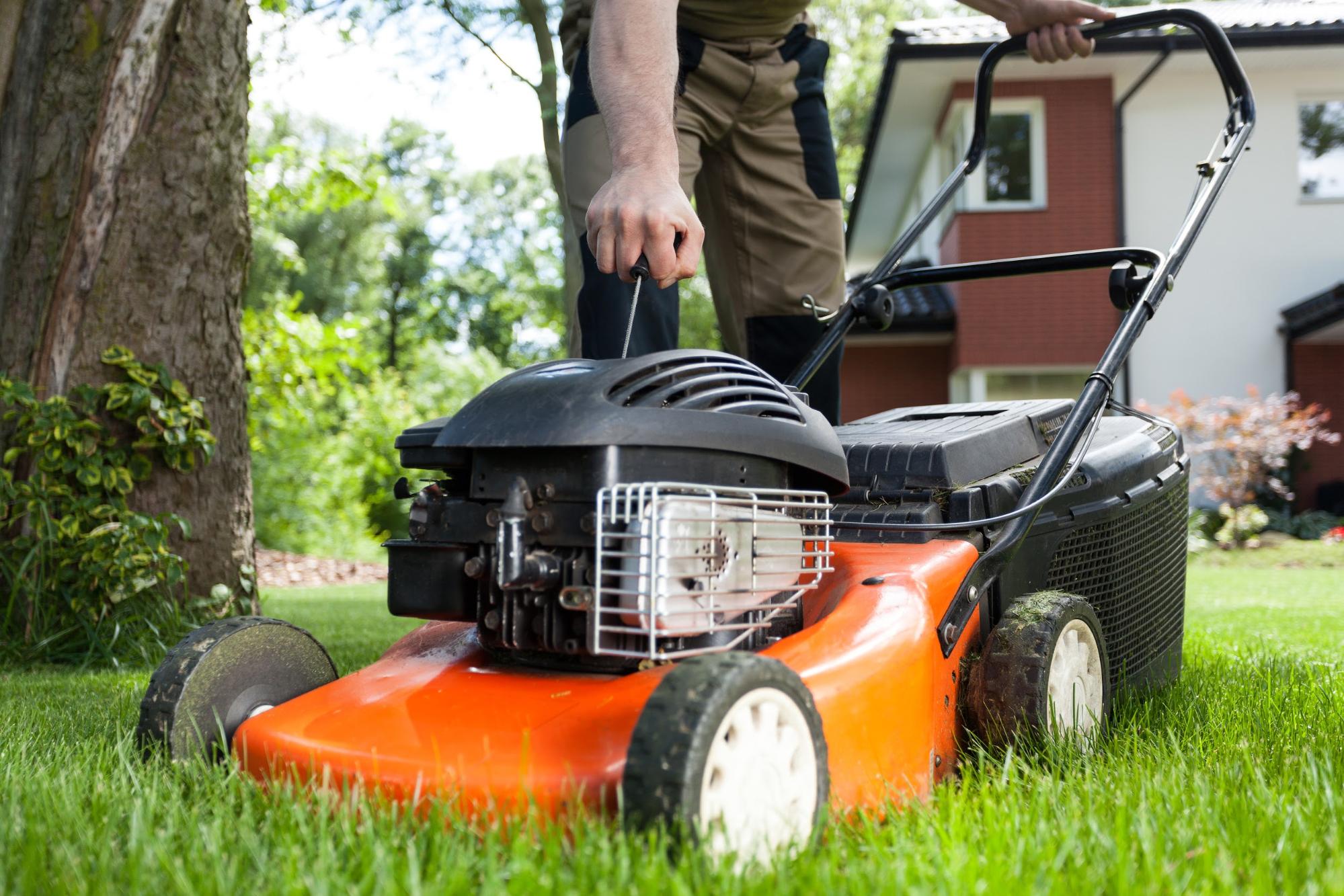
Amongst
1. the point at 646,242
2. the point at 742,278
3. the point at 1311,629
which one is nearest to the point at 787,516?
the point at 646,242

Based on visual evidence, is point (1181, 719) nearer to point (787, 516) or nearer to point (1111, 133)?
point (787, 516)

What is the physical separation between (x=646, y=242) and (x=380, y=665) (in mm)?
722

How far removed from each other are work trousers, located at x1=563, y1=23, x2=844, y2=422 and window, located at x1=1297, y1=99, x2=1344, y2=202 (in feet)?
38.6

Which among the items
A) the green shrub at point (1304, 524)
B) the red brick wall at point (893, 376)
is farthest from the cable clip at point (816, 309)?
the red brick wall at point (893, 376)

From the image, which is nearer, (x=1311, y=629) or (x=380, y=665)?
(x=380, y=665)

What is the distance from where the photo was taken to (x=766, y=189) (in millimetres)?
2711

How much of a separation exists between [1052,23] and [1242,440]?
9.27m

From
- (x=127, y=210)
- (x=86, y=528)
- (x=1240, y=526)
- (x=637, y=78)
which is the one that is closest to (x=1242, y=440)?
(x=1240, y=526)

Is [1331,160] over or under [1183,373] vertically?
over

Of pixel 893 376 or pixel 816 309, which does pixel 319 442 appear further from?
pixel 816 309

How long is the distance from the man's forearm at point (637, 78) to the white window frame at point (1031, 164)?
1080 cm

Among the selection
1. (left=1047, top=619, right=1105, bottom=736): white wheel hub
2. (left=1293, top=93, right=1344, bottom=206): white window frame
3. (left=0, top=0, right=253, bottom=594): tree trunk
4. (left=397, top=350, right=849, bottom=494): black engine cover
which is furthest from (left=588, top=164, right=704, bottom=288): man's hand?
(left=1293, top=93, right=1344, bottom=206): white window frame

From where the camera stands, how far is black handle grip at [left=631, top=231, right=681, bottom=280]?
167cm

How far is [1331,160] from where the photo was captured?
12.6 meters
